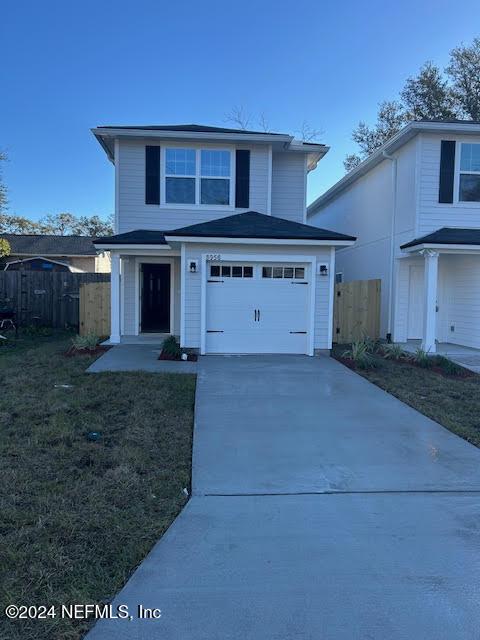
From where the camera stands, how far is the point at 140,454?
5000 mm

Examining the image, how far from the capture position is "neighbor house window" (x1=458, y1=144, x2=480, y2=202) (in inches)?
498

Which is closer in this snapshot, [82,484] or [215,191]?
[82,484]

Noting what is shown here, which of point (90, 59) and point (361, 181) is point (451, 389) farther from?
point (90, 59)

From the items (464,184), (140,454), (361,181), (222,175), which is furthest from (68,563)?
(361,181)

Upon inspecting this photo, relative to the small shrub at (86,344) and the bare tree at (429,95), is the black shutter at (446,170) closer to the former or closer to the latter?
the small shrub at (86,344)

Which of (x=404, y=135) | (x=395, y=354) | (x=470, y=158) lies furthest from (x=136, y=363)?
(x=470, y=158)

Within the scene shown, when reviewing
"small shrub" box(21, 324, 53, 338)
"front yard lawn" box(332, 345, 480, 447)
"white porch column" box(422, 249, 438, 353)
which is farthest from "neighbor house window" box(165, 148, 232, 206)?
"front yard lawn" box(332, 345, 480, 447)

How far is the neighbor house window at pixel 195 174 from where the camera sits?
13484 mm

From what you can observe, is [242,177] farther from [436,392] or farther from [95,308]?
[436,392]

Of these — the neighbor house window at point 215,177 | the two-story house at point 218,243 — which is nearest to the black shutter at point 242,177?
the two-story house at point 218,243

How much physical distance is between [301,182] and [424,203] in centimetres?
382

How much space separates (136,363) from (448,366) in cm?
656

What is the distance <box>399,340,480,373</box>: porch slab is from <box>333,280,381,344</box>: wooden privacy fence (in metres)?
1.20

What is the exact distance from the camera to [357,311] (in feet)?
46.9
